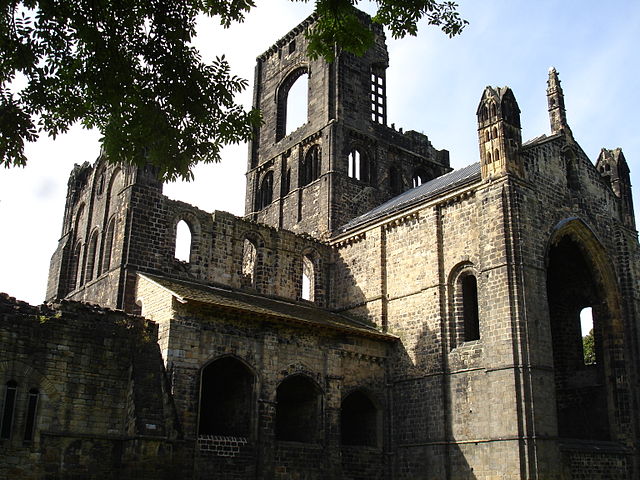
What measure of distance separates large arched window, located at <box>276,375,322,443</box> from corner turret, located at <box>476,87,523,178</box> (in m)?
9.63

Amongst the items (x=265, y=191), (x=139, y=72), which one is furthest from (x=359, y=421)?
(x=139, y=72)

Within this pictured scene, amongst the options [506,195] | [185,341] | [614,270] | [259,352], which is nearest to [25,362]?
[185,341]

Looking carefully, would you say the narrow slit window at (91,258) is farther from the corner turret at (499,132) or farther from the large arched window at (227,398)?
the corner turret at (499,132)

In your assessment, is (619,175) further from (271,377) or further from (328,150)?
(271,377)

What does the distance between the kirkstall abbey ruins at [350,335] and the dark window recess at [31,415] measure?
0.06 metres

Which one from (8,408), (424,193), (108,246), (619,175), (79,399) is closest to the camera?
(8,408)

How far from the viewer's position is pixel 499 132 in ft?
83.0

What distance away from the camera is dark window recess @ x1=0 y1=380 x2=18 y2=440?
18422 millimetres

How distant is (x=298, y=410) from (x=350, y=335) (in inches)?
126

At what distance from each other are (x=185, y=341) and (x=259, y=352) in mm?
2778

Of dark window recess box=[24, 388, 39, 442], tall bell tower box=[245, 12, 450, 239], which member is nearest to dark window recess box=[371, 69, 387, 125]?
tall bell tower box=[245, 12, 450, 239]

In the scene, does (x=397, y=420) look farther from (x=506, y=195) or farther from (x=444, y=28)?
(x=444, y=28)

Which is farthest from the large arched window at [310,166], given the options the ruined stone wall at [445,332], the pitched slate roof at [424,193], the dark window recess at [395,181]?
the ruined stone wall at [445,332]

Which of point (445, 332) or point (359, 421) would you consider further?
point (359, 421)
